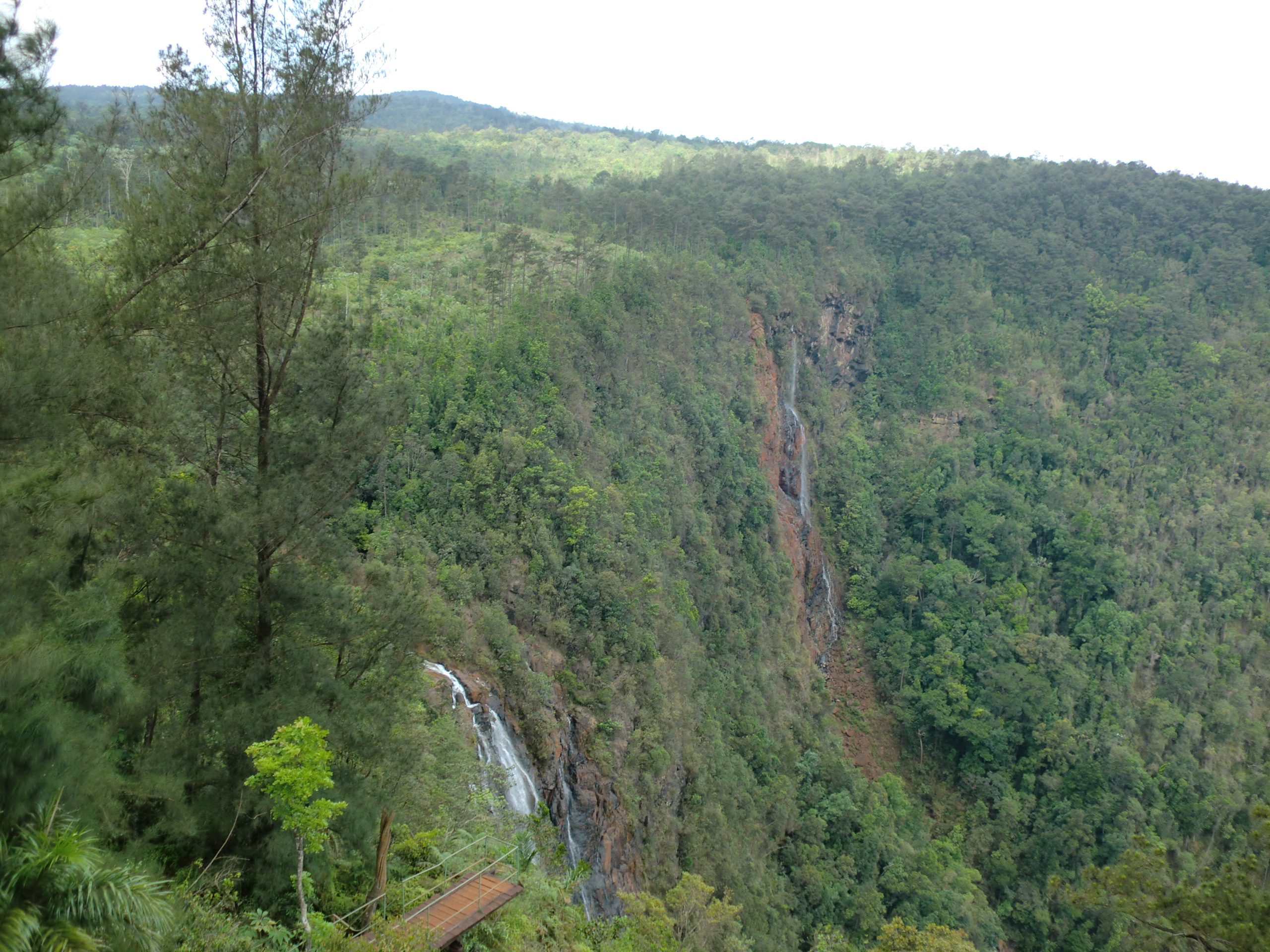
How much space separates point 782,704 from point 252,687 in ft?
74.3

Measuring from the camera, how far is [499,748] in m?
13.5

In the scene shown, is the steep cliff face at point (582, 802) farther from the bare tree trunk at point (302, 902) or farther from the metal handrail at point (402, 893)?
the bare tree trunk at point (302, 902)

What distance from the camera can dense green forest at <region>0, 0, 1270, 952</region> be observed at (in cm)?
594

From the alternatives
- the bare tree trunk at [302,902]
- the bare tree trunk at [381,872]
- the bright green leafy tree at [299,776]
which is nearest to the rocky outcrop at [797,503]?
the bare tree trunk at [381,872]

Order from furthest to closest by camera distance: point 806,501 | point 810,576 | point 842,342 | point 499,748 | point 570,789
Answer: point 842,342
point 806,501
point 810,576
point 570,789
point 499,748

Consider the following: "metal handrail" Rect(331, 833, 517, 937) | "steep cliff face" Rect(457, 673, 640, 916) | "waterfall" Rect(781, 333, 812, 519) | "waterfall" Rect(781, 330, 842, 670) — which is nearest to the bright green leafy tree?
"metal handrail" Rect(331, 833, 517, 937)

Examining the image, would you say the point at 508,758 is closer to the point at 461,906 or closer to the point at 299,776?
the point at 461,906

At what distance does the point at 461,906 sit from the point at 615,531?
44.2ft

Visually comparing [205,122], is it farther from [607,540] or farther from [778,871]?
[778,871]

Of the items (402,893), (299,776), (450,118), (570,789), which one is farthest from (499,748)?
(450,118)

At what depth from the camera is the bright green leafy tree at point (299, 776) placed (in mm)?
5375

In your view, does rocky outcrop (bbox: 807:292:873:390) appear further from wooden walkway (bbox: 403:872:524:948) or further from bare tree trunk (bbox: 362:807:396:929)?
bare tree trunk (bbox: 362:807:396:929)

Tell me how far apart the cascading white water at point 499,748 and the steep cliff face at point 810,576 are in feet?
62.0

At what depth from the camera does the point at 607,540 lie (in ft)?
64.5
